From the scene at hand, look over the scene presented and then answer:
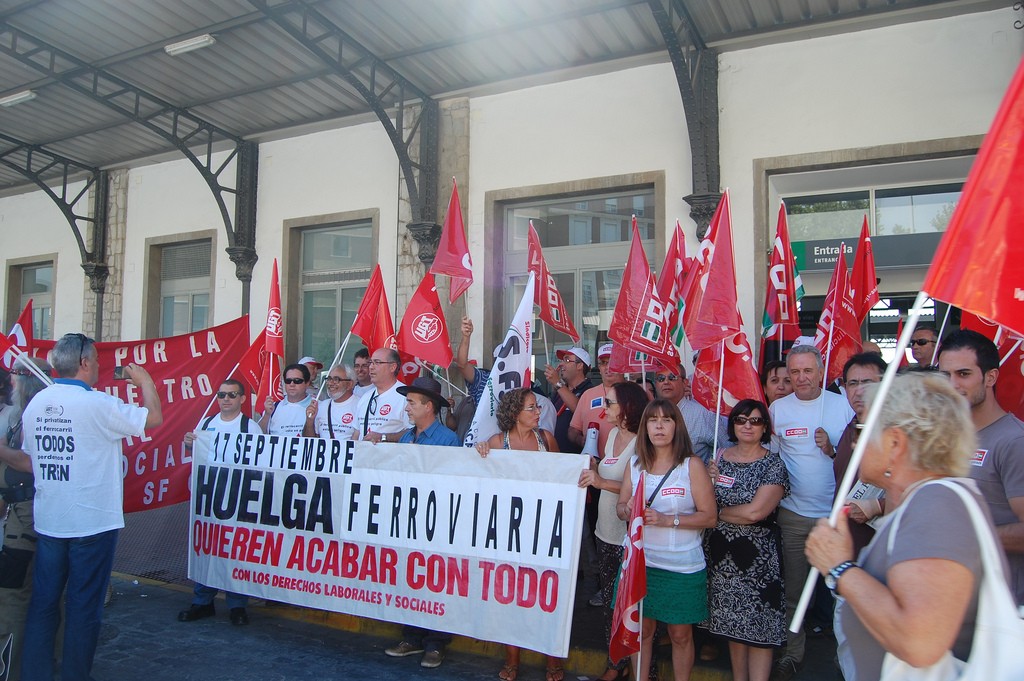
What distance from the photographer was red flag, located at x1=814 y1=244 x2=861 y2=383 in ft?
18.5

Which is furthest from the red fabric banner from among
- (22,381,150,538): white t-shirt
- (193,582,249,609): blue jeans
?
(22,381,150,538): white t-shirt

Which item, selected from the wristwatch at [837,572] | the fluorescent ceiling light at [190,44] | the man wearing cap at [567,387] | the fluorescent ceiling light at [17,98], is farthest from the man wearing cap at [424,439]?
the fluorescent ceiling light at [17,98]

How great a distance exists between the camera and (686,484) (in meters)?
3.98

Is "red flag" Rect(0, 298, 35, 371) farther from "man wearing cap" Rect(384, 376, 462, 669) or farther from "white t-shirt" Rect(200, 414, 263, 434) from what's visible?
"man wearing cap" Rect(384, 376, 462, 669)

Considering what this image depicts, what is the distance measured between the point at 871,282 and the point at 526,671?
3.88 m

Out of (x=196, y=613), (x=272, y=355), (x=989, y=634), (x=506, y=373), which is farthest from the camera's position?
(x=272, y=355)

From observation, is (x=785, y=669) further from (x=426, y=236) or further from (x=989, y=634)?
(x=426, y=236)

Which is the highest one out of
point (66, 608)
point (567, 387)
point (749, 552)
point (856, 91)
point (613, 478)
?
point (856, 91)

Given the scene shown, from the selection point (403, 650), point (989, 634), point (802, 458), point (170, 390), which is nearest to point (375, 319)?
point (170, 390)

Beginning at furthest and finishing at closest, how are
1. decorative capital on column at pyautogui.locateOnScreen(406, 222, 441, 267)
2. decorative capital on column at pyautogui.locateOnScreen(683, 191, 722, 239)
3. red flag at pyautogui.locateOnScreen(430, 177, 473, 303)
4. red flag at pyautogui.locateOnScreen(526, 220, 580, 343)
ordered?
decorative capital on column at pyautogui.locateOnScreen(406, 222, 441, 267), decorative capital on column at pyautogui.locateOnScreen(683, 191, 722, 239), red flag at pyautogui.locateOnScreen(430, 177, 473, 303), red flag at pyautogui.locateOnScreen(526, 220, 580, 343)

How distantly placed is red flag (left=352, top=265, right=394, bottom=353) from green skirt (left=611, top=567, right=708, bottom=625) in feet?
12.7

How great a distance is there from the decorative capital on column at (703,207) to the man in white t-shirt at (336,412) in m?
3.69

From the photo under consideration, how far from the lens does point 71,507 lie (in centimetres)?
394

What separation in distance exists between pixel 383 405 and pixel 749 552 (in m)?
2.88
